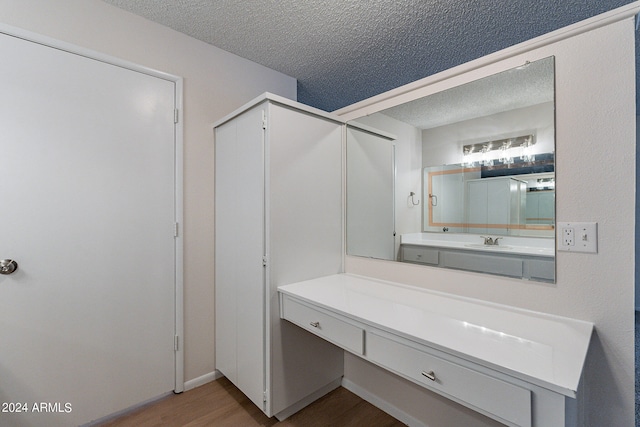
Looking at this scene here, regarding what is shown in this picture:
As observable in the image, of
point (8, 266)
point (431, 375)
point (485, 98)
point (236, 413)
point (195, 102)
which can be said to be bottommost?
point (236, 413)

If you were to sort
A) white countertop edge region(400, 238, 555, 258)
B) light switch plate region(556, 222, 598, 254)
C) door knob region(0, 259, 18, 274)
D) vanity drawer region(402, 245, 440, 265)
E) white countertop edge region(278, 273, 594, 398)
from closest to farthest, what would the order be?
white countertop edge region(278, 273, 594, 398) → light switch plate region(556, 222, 598, 254) → white countertop edge region(400, 238, 555, 258) → door knob region(0, 259, 18, 274) → vanity drawer region(402, 245, 440, 265)

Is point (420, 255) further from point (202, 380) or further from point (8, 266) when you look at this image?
point (8, 266)

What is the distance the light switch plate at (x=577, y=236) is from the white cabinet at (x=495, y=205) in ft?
0.49

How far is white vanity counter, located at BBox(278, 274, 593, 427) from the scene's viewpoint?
81 cm

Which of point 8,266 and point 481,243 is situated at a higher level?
point 481,243

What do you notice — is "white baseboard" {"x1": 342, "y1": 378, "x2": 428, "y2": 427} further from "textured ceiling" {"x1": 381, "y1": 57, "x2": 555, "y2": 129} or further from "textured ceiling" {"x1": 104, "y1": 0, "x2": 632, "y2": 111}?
"textured ceiling" {"x1": 104, "y1": 0, "x2": 632, "y2": 111}

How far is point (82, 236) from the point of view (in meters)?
1.61

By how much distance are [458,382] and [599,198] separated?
897mm

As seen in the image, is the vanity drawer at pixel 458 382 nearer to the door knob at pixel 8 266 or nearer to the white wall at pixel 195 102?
the white wall at pixel 195 102

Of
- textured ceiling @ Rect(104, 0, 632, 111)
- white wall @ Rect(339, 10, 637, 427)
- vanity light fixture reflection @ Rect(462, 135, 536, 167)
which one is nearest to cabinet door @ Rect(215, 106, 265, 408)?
textured ceiling @ Rect(104, 0, 632, 111)

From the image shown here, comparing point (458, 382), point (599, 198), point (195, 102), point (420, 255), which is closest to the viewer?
point (458, 382)

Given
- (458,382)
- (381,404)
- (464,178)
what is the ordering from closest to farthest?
(458,382) < (464,178) < (381,404)

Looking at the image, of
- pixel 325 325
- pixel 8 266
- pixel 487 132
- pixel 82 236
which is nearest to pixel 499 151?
pixel 487 132

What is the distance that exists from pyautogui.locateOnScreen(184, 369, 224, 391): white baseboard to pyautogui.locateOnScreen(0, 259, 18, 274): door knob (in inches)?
47.9
